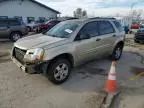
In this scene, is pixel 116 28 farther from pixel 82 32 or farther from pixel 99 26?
pixel 82 32

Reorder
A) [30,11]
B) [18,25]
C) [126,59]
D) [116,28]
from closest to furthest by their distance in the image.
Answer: [116,28], [126,59], [18,25], [30,11]

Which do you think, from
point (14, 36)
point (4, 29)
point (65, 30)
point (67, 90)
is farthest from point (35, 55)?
point (14, 36)

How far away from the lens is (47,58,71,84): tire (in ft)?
17.3

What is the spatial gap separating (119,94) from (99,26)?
277cm

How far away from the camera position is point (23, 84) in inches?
219

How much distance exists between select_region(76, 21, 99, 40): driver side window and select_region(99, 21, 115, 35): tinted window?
0.32m

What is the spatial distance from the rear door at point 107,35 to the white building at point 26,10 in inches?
982

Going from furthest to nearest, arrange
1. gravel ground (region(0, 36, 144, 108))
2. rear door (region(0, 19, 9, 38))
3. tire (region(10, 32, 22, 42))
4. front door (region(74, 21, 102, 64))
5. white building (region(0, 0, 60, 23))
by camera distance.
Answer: white building (region(0, 0, 60, 23)) → tire (region(10, 32, 22, 42)) → rear door (region(0, 19, 9, 38)) → front door (region(74, 21, 102, 64)) → gravel ground (region(0, 36, 144, 108))

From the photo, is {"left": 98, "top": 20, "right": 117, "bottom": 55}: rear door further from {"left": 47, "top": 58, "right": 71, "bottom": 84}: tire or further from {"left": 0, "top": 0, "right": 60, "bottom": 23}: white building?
{"left": 0, "top": 0, "right": 60, "bottom": 23}: white building

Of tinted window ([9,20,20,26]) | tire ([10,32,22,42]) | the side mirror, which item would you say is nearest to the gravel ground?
the side mirror

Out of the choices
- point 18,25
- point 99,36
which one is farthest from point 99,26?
point 18,25

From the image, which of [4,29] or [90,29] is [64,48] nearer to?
[90,29]

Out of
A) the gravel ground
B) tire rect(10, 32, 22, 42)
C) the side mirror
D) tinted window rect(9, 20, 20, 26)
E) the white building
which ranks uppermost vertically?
the white building

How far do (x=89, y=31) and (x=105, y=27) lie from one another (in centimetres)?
111
